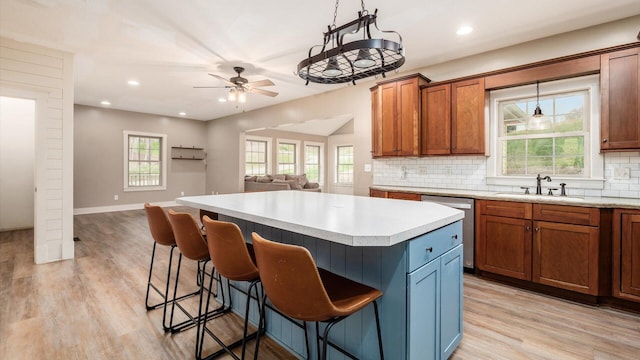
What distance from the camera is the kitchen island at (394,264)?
51.4 inches

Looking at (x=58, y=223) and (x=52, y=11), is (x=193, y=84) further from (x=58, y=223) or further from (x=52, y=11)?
(x=58, y=223)

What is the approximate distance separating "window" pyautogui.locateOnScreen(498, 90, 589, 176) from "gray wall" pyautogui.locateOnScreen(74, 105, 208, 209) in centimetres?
806

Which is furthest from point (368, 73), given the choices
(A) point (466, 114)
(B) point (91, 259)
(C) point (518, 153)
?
(B) point (91, 259)

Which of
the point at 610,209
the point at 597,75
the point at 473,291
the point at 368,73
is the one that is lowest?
the point at 473,291

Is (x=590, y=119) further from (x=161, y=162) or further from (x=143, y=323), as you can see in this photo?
(x=161, y=162)

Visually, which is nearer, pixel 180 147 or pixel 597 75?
pixel 597 75

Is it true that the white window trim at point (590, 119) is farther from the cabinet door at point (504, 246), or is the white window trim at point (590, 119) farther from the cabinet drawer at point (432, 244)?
the cabinet drawer at point (432, 244)

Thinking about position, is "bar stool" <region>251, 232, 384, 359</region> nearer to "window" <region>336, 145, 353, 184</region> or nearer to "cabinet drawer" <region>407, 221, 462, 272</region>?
"cabinet drawer" <region>407, 221, 462, 272</region>

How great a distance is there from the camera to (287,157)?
33.6ft

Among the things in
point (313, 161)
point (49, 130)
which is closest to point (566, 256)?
point (49, 130)

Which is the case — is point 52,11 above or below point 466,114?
above

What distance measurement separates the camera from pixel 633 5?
8.61ft

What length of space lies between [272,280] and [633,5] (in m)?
3.88

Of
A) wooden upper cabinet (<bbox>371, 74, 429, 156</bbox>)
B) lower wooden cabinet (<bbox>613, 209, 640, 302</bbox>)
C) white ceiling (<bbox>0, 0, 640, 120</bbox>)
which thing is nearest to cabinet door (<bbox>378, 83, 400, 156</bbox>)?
wooden upper cabinet (<bbox>371, 74, 429, 156</bbox>)
